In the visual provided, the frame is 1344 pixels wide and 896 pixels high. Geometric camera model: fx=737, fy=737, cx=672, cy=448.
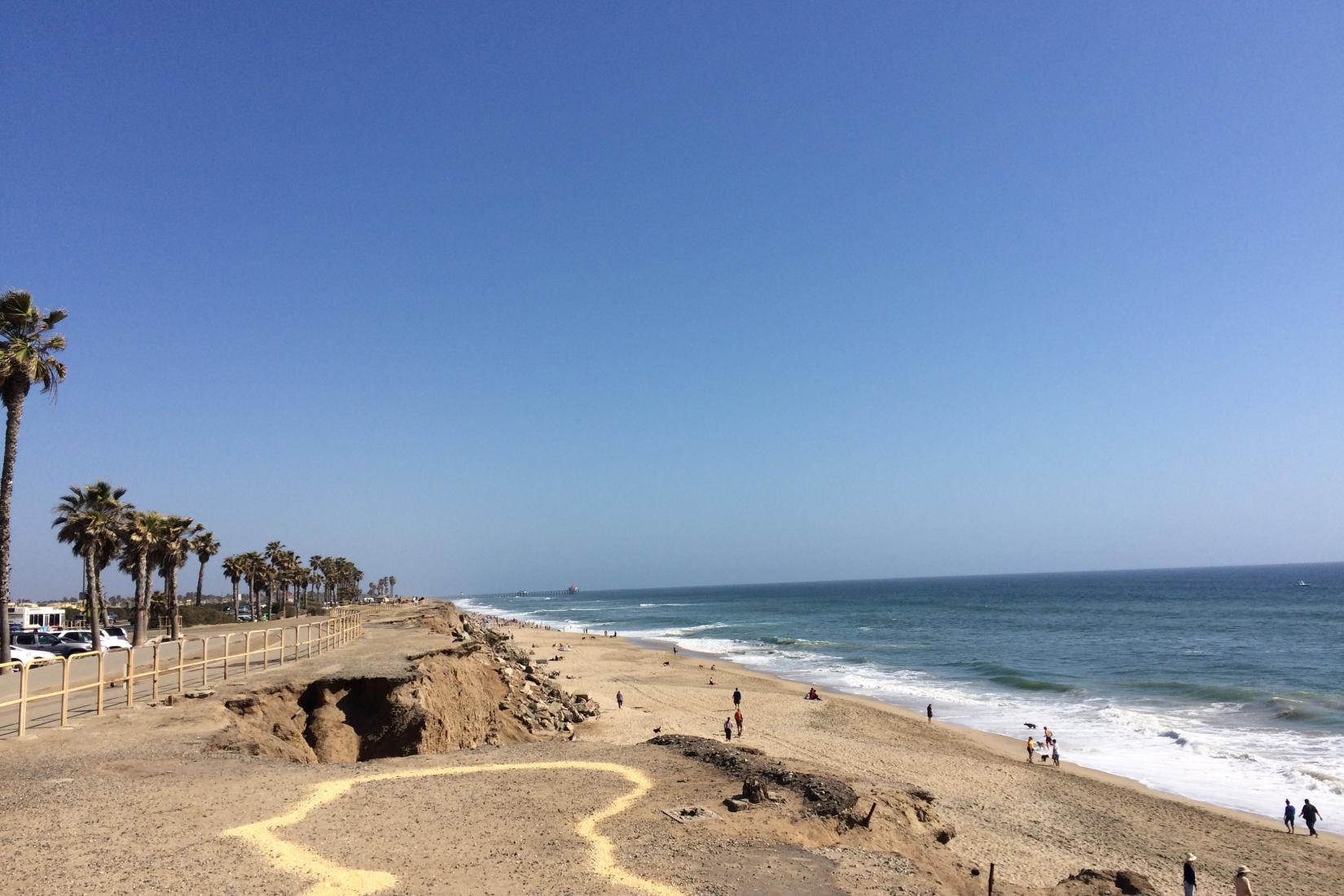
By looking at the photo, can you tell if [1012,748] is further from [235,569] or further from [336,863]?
[235,569]

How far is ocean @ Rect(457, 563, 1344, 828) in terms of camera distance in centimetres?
2644

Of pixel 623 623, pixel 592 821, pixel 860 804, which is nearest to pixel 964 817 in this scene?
pixel 860 804

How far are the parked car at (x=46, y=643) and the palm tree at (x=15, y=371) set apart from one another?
7.04 meters

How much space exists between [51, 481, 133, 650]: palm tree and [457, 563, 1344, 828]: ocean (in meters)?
41.9

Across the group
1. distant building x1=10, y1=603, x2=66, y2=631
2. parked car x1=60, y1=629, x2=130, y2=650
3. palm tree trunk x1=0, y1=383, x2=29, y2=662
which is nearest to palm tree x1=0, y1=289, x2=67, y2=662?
palm tree trunk x1=0, y1=383, x2=29, y2=662

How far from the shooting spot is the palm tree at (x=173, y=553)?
46.4m

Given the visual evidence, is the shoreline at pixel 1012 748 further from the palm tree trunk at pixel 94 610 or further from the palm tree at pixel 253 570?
the palm tree at pixel 253 570

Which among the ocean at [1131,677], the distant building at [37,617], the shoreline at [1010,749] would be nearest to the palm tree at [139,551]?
the distant building at [37,617]

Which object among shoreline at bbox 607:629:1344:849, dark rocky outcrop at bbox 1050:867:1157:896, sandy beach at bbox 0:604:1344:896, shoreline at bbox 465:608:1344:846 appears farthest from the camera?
shoreline at bbox 465:608:1344:846

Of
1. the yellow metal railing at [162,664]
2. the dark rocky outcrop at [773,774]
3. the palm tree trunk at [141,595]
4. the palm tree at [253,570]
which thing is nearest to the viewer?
the dark rocky outcrop at [773,774]

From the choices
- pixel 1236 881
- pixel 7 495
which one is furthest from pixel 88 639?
pixel 1236 881

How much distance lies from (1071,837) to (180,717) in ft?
71.2

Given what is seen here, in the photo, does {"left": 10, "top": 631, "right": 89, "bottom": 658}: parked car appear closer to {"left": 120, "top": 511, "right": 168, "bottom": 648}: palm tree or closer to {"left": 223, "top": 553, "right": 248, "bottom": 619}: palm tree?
{"left": 120, "top": 511, "right": 168, "bottom": 648}: palm tree

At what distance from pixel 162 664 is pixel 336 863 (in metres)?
20.9
